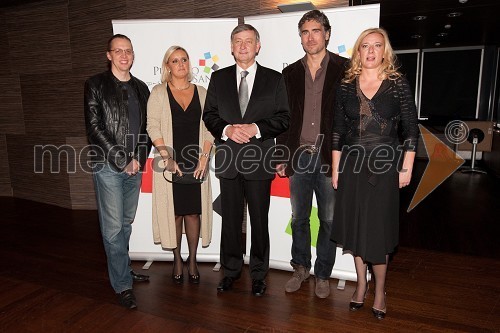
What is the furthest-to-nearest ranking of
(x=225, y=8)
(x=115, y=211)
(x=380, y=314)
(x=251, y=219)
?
(x=225, y=8) < (x=251, y=219) < (x=115, y=211) < (x=380, y=314)

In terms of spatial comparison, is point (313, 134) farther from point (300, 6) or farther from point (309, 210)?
point (300, 6)

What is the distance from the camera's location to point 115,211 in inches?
94.7

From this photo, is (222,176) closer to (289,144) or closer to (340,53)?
(289,144)

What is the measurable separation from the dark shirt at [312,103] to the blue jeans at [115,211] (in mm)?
1197

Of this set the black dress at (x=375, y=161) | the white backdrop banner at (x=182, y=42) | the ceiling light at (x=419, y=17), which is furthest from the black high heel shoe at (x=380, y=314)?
the ceiling light at (x=419, y=17)

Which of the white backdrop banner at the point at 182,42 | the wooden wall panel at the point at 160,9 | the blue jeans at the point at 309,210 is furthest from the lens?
the wooden wall panel at the point at 160,9

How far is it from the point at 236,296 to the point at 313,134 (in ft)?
4.05

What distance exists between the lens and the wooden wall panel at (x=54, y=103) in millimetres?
4812

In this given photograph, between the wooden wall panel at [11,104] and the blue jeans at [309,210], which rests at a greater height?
the wooden wall panel at [11,104]

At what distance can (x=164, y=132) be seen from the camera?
8.52 feet

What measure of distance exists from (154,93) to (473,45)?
8.44 m

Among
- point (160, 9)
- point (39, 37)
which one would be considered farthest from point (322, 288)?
point (39, 37)

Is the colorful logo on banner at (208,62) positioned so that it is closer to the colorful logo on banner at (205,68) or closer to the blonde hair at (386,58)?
the colorful logo on banner at (205,68)

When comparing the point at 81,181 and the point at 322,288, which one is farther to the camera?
the point at 81,181
